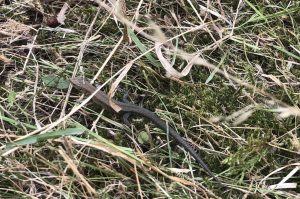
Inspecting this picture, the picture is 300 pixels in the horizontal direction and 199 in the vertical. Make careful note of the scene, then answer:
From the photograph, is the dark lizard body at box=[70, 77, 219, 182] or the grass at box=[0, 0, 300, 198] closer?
the grass at box=[0, 0, 300, 198]

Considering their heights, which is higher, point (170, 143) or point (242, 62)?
point (242, 62)

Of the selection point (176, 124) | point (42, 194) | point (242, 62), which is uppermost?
point (242, 62)

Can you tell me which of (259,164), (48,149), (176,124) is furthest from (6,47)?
(259,164)

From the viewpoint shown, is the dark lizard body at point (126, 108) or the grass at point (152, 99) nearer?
the grass at point (152, 99)

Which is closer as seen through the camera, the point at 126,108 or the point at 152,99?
the point at 126,108

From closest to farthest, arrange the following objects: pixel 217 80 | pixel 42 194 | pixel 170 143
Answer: pixel 42 194 → pixel 170 143 → pixel 217 80

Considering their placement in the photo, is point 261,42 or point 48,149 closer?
point 48,149

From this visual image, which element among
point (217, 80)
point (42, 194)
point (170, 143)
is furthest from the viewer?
point (217, 80)

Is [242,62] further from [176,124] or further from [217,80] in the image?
[176,124]
